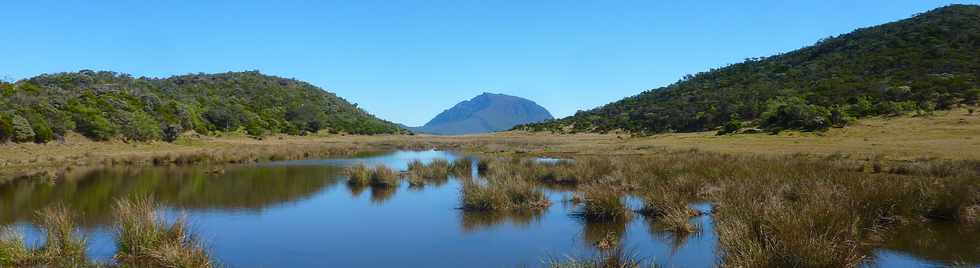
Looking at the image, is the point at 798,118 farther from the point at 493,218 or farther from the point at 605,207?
the point at 493,218

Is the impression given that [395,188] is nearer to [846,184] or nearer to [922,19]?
[846,184]

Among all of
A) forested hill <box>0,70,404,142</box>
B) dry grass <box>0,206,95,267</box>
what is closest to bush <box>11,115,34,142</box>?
forested hill <box>0,70,404,142</box>

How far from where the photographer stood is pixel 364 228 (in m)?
14.3

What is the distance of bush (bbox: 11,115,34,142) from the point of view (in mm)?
35531

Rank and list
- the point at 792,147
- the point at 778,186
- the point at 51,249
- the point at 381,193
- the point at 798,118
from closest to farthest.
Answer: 1. the point at 51,249
2. the point at 778,186
3. the point at 381,193
4. the point at 792,147
5. the point at 798,118

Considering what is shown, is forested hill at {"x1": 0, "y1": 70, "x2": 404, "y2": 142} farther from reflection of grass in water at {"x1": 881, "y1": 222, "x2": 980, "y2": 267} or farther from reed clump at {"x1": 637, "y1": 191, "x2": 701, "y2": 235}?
reflection of grass in water at {"x1": 881, "y1": 222, "x2": 980, "y2": 267}

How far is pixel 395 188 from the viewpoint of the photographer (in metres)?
22.8

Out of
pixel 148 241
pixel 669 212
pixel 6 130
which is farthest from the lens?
pixel 6 130

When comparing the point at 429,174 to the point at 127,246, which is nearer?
the point at 127,246

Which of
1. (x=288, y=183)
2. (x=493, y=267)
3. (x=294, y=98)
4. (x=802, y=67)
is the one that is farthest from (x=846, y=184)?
(x=294, y=98)

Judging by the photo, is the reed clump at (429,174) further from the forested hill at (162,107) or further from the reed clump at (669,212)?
the forested hill at (162,107)

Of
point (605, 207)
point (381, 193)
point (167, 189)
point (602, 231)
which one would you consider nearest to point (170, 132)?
point (167, 189)

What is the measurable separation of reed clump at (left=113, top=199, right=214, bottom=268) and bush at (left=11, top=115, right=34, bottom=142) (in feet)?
108

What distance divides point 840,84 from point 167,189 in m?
60.0
